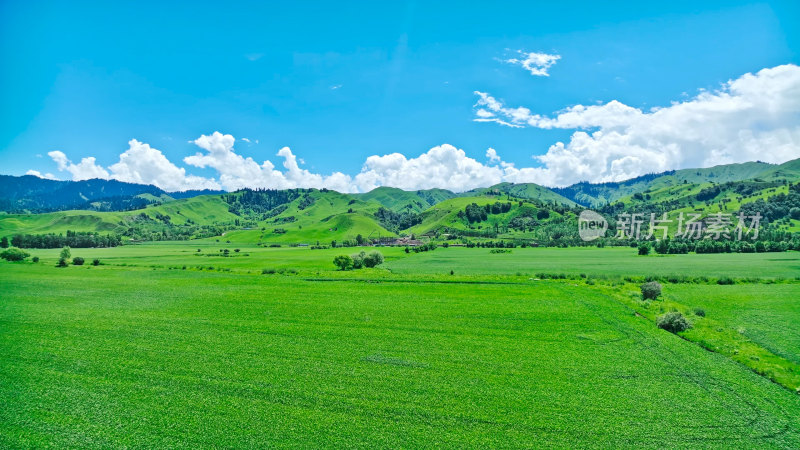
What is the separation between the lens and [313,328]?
4241cm

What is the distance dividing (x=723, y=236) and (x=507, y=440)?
211537 mm

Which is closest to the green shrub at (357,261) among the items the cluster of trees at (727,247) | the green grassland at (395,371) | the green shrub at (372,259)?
the green shrub at (372,259)

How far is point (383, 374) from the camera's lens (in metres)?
29.3

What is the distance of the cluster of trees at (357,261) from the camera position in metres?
105

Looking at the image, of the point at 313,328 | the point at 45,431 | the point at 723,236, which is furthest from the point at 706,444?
the point at 723,236

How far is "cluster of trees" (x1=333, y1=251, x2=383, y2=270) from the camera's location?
344 ft

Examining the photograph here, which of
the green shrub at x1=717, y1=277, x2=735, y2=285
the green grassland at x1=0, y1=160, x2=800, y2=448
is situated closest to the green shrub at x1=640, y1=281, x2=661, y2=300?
the green grassland at x1=0, y1=160, x2=800, y2=448

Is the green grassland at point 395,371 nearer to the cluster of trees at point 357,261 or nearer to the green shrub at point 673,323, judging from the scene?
the green shrub at point 673,323

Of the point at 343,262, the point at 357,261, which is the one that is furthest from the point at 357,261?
the point at 343,262

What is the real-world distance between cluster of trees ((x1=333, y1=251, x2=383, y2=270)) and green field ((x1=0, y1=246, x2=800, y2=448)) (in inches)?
1808

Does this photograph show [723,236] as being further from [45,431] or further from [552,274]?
[45,431]

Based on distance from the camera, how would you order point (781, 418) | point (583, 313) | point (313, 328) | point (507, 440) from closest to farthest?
point (507, 440) → point (781, 418) → point (313, 328) → point (583, 313)

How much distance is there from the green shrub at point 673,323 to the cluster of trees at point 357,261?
75815mm

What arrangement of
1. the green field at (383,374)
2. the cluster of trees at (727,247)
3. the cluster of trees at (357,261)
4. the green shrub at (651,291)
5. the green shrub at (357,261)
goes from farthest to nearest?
the cluster of trees at (727,247) → the green shrub at (357,261) → the cluster of trees at (357,261) → the green shrub at (651,291) → the green field at (383,374)
